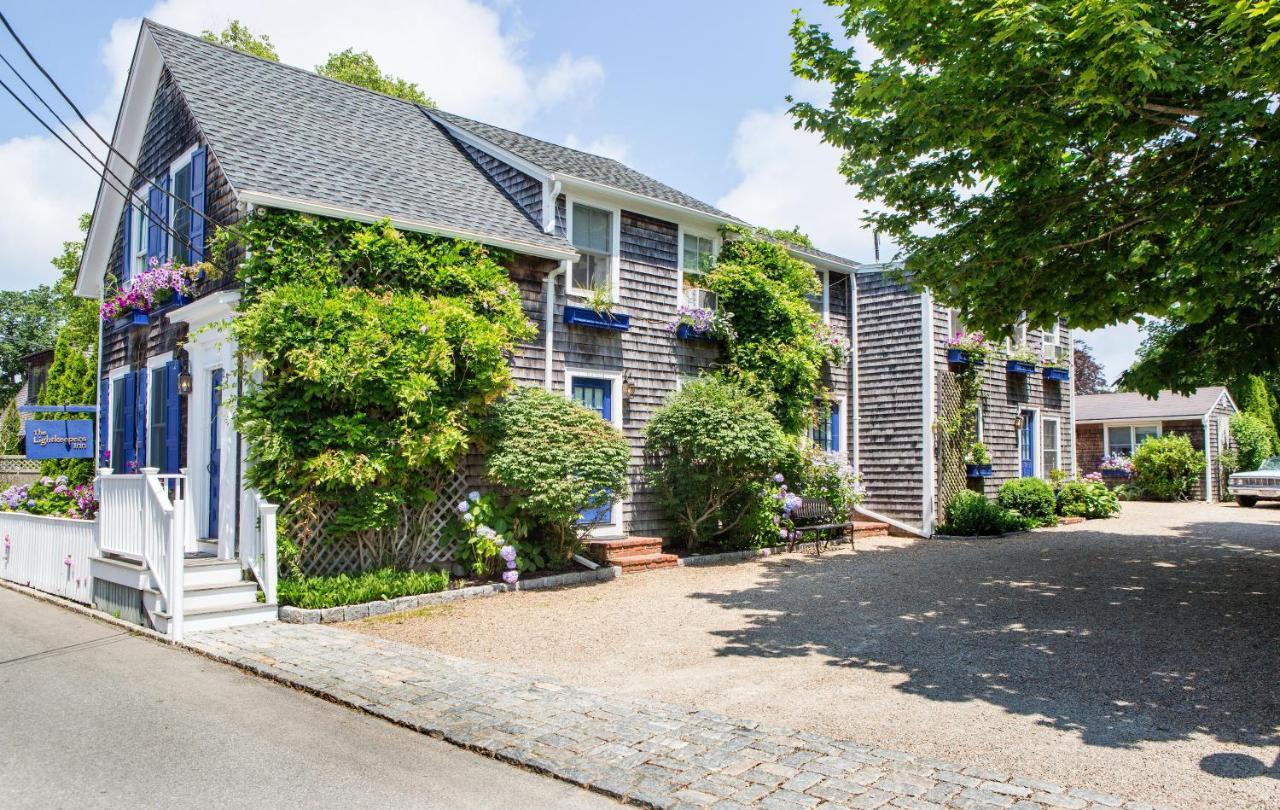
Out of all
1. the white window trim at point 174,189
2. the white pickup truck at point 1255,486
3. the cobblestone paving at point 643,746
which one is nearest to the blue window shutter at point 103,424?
the white window trim at point 174,189

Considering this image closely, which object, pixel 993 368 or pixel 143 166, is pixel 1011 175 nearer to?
pixel 993 368

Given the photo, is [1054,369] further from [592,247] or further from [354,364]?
[354,364]

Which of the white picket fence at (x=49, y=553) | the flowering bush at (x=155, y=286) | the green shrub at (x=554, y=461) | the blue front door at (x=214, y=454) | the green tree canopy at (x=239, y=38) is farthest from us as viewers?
the green tree canopy at (x=239, y=38)

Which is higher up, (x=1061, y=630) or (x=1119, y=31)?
(x=1119, y=31)

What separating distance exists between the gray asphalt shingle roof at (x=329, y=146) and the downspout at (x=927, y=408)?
7773mm

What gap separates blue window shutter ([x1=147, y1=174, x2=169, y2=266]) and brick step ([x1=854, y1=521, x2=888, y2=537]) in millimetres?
12220

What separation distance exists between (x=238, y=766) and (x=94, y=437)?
10683 mm

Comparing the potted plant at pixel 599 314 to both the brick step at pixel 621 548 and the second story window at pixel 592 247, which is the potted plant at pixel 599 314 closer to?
the second story window at pixel 592 247

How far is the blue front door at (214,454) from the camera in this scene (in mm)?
10117

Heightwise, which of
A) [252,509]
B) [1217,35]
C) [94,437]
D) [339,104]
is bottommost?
[252,509]

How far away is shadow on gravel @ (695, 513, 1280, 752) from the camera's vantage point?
Result: 544 centimetres

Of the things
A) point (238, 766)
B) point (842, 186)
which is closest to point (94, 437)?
point (238, 766)

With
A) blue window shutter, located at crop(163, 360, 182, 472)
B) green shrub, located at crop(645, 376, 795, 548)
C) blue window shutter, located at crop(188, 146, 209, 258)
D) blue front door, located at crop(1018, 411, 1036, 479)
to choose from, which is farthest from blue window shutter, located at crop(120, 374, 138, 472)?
blue front door, located at crop(1018, 411, 1036, 479)

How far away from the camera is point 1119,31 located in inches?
229
